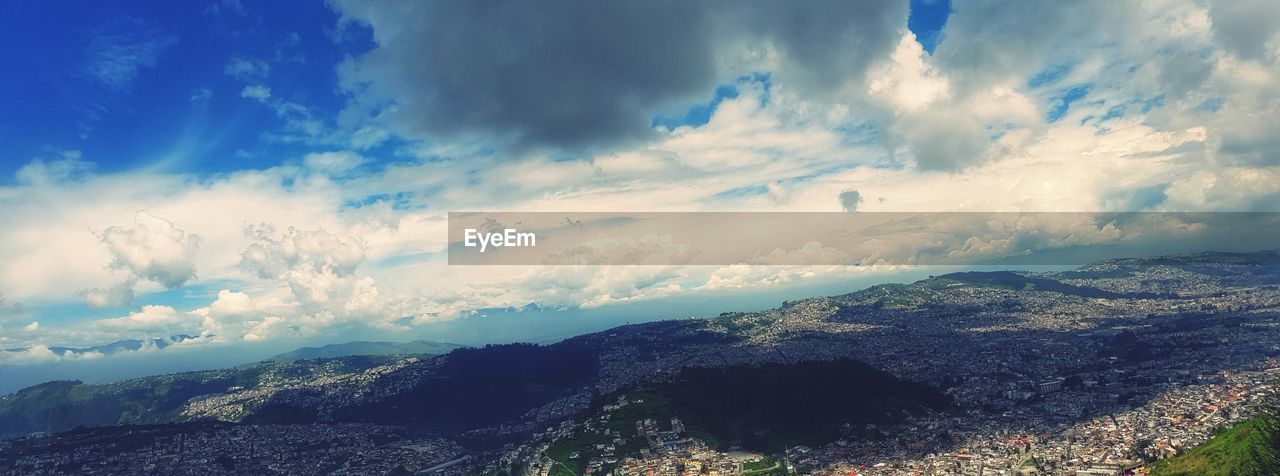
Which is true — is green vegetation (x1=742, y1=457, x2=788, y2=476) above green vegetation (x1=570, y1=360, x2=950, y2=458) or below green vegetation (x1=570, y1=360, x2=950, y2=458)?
below

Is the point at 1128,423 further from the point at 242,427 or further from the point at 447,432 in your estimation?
the point at 242,427

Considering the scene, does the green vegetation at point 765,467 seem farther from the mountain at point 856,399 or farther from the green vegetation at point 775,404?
the green vegetation at point 775,404

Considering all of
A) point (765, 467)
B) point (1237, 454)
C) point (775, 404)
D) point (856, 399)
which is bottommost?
point (765, 467)

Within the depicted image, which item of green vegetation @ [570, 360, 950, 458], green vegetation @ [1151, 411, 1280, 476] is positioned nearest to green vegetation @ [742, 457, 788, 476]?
green vegetation @ [570, 360, 950, 458]

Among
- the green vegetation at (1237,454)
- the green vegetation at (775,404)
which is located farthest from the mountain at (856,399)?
the green vegetation at (1237,454)

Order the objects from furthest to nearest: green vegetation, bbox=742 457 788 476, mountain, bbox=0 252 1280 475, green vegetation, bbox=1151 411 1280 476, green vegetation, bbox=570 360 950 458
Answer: green vegetation, bbox=570 360 950 458 < mountain, bbox=0 252 1280 475 < green vegetation, bbox=742 457 788 476 < green vegetation, bbox=1151 411 1280 476

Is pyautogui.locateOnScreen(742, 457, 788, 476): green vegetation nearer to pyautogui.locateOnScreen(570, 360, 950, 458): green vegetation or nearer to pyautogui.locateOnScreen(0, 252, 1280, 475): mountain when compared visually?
pyautogui.locateOnScreen(0, 252, 1280, 475): mountain

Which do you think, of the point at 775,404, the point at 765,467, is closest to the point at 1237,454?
the point at 765,467

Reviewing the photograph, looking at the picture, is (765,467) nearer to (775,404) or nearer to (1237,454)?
(775,404)
